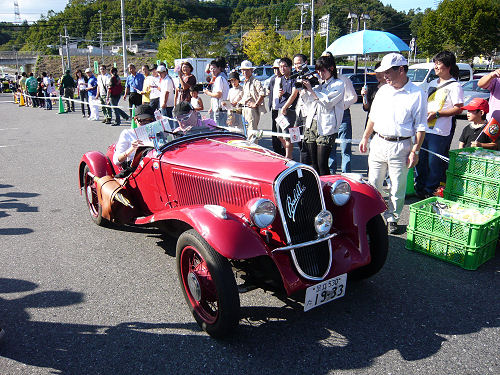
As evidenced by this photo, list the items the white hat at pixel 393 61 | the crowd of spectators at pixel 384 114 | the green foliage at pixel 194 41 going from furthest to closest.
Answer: the green foliage at pixel 194 41 → the crowd of spectators at pixel 384 114 → the white hat at pixel 393 61

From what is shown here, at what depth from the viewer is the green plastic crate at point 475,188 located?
4227 millimetres

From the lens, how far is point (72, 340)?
9.40 feet

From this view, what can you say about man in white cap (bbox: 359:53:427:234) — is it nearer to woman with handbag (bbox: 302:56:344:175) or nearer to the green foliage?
woman with handbag (bbox: 302:56:344:175)

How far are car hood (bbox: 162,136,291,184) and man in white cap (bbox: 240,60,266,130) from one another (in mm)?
3431

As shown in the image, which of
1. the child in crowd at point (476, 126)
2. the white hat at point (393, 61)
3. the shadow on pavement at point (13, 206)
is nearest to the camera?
the white hat at point (393, 61)

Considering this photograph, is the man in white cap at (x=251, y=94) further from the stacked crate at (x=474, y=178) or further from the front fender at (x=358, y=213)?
the front fender at (x=358, y=213)

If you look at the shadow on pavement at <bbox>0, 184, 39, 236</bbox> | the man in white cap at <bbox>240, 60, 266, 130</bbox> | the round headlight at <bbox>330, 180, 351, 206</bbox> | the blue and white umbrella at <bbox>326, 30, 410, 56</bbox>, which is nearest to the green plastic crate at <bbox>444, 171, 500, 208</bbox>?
the round headlight at <bbox>330, 180, 351, 206</bbox>

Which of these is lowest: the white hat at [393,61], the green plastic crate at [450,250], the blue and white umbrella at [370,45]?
the green plastic crate at [450,250]

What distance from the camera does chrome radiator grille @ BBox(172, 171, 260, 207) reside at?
3.23 meters

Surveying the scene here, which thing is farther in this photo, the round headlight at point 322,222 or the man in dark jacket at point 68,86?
the man in dark jacket at point 68,86

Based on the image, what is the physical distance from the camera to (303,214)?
311cm

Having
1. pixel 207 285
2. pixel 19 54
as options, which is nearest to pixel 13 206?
pixel 207 285

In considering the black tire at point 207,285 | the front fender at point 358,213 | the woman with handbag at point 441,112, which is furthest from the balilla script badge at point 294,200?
the woman with handbag at point 441,112

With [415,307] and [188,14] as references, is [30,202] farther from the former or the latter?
[188,14]
